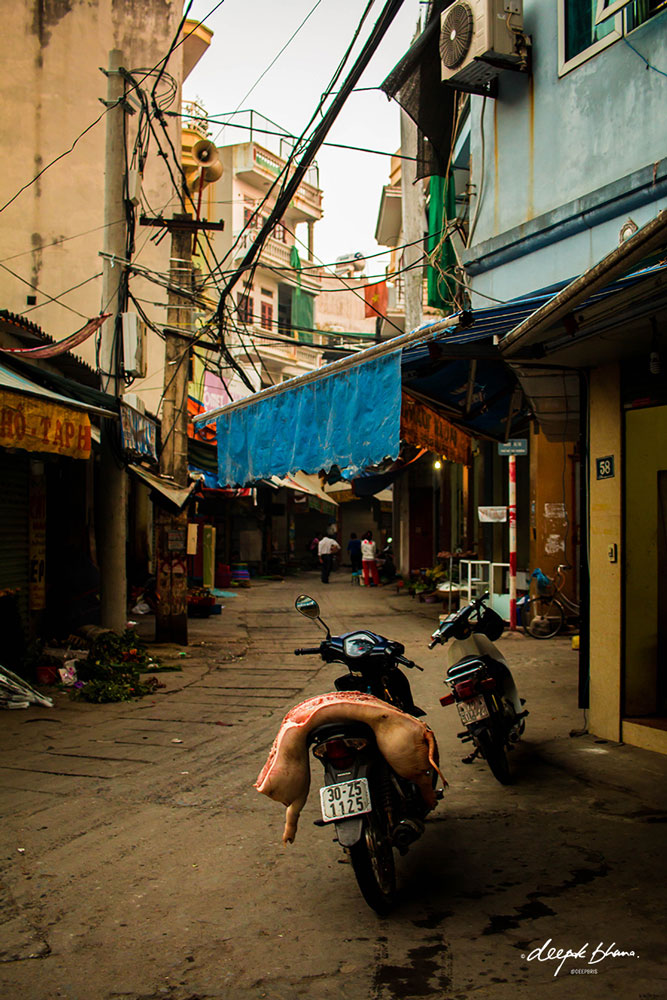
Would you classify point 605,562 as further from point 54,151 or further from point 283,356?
point 283,356

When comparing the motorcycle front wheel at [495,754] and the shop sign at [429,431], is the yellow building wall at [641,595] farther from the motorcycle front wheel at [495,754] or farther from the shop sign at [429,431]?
the shop sign at [429,431]

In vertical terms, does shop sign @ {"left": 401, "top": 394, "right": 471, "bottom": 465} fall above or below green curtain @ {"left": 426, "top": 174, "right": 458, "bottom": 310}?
below

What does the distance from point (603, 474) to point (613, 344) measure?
1.15m

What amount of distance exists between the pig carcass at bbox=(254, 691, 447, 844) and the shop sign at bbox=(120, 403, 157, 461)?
313 inches

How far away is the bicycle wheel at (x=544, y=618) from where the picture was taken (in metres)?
12.0

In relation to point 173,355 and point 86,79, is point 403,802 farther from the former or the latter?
point 86,79

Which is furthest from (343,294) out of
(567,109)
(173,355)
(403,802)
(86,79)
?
(403,802)

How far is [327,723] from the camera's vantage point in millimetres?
3637

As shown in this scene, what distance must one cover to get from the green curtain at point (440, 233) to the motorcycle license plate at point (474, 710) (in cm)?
851

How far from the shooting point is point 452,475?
21.4 meters

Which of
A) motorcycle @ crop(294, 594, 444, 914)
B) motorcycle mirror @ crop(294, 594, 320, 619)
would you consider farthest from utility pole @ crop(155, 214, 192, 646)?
motorcycle @ crop(294, 594, 444, 914)

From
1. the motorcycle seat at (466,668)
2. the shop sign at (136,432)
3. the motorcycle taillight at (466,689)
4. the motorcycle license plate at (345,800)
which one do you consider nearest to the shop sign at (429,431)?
the motorcycle seat at (466,668)

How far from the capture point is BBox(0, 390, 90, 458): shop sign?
6969 mm

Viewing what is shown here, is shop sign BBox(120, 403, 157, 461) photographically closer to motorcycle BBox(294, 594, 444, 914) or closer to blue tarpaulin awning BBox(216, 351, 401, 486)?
blue tarpaulin awning BBox(216, 351, 401, 486)
